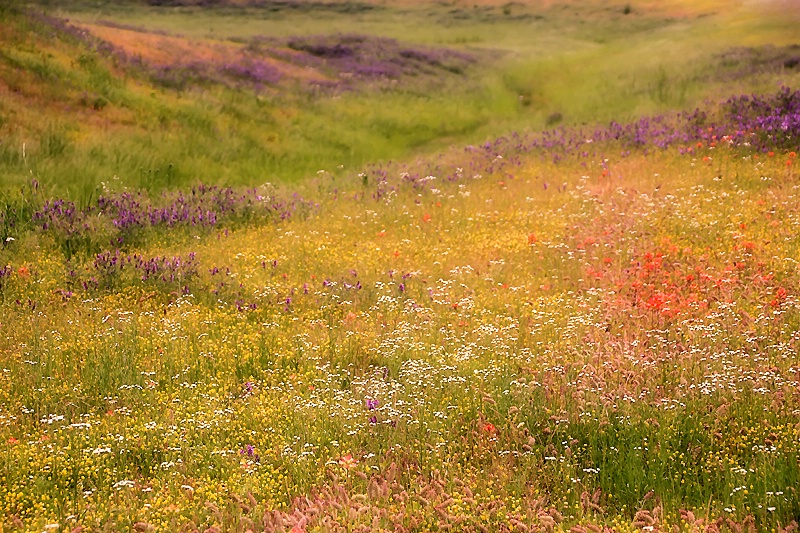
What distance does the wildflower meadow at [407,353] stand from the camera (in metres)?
5.26

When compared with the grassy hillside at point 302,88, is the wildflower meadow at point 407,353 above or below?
below

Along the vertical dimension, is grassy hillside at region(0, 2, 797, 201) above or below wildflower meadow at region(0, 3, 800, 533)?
above

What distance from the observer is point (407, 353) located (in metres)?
7.70

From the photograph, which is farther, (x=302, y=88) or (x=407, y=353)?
(x=302, y=88)

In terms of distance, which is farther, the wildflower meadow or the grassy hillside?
the grassy hillside

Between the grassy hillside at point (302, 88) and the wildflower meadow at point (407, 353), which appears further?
the grassy hillside at point (302, 88)

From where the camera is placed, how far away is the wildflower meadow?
5258mm

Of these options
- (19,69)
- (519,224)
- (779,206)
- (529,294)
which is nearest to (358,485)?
(529,294)

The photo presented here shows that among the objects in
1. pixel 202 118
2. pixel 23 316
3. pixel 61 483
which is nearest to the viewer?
pixel 61 483

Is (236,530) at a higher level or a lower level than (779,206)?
lower

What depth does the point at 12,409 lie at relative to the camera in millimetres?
6391

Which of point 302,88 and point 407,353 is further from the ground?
point 302,88

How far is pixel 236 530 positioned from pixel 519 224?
9336mm

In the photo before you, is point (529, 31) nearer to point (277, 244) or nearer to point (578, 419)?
point (277, 244)
